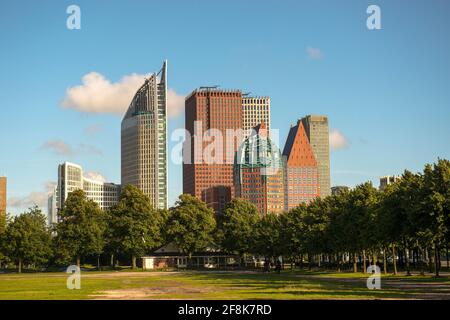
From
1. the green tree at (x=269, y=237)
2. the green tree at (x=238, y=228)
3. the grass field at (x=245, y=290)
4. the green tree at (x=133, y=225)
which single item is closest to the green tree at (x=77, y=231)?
the green tree at (x=133, y=225)

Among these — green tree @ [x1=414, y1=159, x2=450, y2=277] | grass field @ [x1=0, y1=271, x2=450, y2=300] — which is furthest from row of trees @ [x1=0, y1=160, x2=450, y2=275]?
grass field @ [x1=0, y1=271, x2=450, y2=300]

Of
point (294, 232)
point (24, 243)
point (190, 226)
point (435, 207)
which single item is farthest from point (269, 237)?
point (435, 207)

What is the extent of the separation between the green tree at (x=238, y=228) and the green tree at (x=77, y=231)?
3029cm

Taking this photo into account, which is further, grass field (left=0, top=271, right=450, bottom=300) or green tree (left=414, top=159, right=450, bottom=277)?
green tree (left=414, top=159, right=450, bottom=277)

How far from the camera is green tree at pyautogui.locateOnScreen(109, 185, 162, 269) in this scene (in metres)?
132

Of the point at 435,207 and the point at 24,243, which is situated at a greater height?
the point at 435,207

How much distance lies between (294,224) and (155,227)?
38032 mm

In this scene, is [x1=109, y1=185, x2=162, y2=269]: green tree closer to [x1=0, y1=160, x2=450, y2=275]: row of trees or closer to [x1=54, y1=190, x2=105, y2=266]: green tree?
[x1=0, y1=160, x2=450, y2=275]: row of trees

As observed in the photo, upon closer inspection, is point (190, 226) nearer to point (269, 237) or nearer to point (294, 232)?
point (269, 237)

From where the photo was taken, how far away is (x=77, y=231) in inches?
5025

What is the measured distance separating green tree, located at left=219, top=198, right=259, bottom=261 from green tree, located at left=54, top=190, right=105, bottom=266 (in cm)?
3029

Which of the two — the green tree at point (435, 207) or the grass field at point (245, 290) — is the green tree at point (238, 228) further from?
the green tree at point (435, 207)

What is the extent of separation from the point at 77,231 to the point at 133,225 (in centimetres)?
1147
